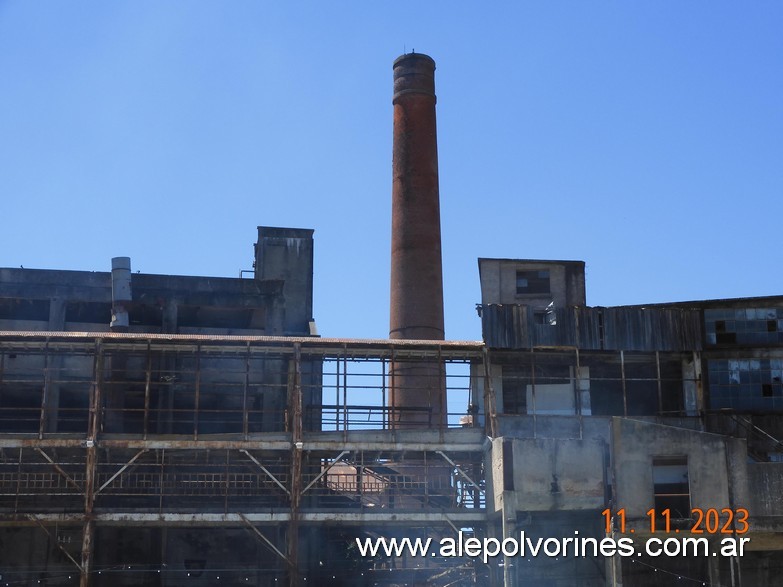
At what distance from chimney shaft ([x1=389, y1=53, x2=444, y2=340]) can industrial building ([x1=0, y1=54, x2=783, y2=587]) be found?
0.16 m

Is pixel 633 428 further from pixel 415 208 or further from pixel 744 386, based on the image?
pixel 415 208

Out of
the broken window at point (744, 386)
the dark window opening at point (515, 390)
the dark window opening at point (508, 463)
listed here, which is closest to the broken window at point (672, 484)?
the dark window opening at point (508, 463)

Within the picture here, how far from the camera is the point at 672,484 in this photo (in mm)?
30500

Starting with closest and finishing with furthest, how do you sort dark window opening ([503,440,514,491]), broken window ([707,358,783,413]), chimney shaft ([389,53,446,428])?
dark window opening ([503,440,514,491]) → broken window ([707,358,783,413]) → chimney shaft ([389,53,446,428])

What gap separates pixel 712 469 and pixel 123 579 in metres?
17.7

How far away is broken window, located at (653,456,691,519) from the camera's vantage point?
30.3 metres

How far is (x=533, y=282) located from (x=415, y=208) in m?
5.91

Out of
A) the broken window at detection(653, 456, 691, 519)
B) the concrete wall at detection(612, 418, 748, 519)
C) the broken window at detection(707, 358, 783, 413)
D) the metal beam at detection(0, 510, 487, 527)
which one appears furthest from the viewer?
the broken window at detection(707, 358, 783, 413)

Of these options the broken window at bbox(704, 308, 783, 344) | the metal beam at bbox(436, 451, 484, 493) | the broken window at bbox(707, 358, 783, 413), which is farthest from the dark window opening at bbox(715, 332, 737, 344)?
the metal beam at bbox(436, 451, 484, 493)

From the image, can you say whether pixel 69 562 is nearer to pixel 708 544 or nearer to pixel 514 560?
pixel 514 560

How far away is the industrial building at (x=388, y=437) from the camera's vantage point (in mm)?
30375

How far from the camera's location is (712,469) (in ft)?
99.7

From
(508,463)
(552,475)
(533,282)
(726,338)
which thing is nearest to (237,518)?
(508,463)

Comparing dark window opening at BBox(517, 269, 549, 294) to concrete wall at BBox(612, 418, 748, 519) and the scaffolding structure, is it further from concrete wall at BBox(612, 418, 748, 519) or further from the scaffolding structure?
concrete wall at BBox(612, 418, 748, 519)
